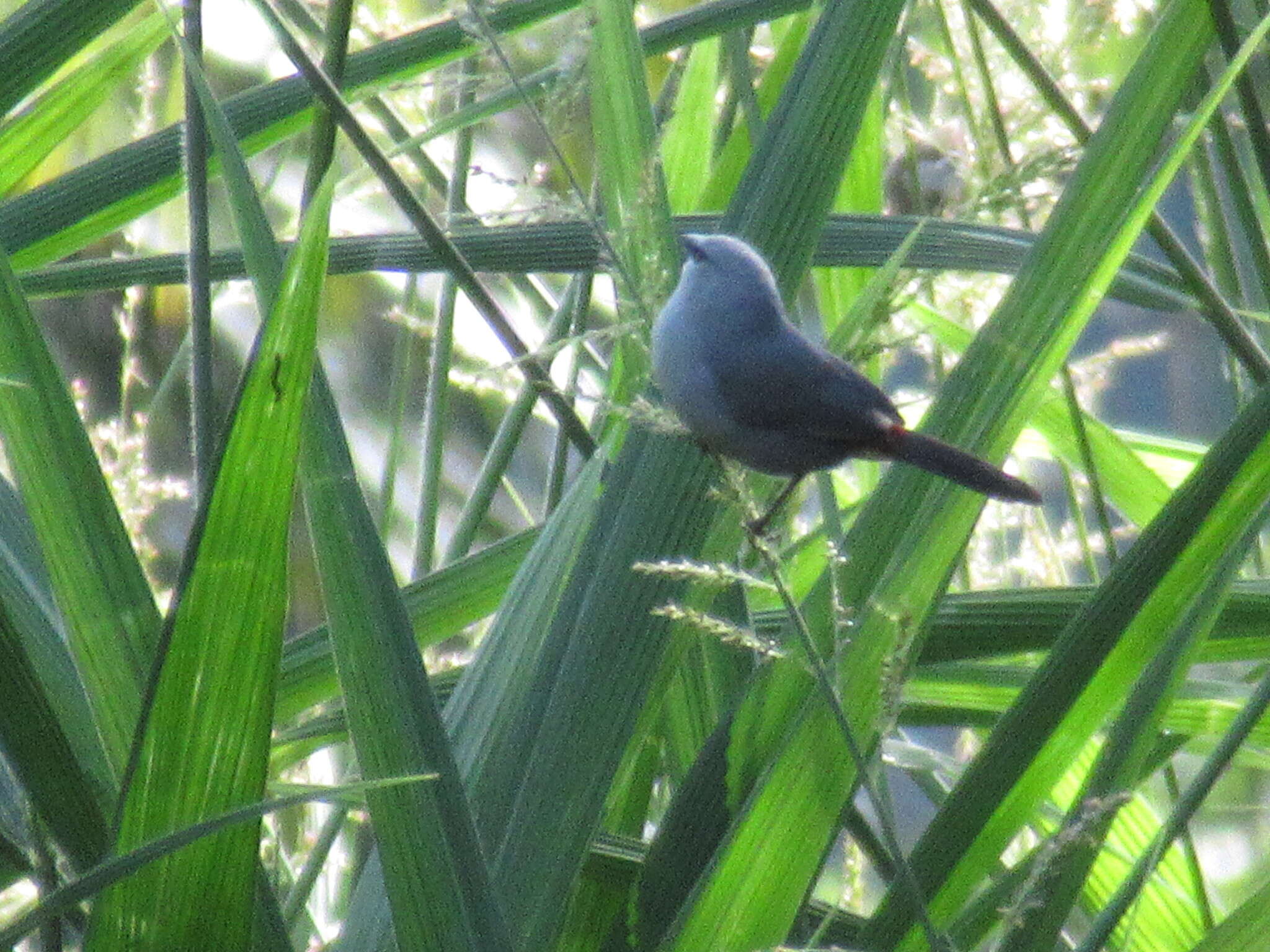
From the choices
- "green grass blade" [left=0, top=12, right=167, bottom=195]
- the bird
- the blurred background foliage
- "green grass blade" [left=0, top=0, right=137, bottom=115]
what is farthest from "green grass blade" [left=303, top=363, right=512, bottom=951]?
"green grass blade" [left=0, top=12, right=167, bottom=195]

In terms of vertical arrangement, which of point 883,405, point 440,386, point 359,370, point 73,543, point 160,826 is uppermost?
point 359,370

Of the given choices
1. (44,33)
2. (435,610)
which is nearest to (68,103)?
(44,33)

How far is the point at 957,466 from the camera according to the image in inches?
23.9

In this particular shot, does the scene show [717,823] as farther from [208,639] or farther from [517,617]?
[208,639]

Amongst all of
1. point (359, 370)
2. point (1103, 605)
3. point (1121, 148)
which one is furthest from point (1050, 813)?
point (359, 370)

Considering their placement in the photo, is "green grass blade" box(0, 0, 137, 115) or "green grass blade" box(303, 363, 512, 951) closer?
"green grass blade" box(303, 363, 512, 951)

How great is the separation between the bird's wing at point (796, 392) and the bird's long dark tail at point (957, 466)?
0.08ft

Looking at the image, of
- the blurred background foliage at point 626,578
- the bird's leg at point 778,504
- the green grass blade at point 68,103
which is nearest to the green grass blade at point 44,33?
the blurred background foliage at point 626,578

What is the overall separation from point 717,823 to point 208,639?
0.26 metres

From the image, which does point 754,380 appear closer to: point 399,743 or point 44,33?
point 399,743

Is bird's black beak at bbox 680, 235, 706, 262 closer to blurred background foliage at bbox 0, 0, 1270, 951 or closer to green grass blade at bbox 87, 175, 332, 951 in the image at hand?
blurred background foliage at bbox 0, 0, 1270, 951

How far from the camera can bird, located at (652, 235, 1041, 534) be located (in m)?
0.64

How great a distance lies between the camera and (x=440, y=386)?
0.91 meters

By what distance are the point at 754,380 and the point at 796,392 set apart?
20mm
